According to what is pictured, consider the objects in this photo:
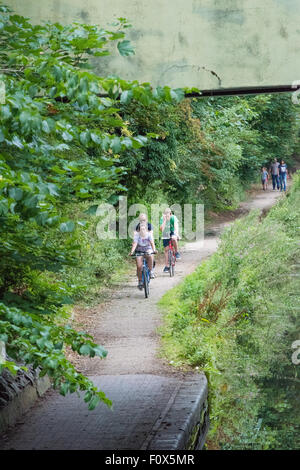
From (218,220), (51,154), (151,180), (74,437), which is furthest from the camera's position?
(218,220)

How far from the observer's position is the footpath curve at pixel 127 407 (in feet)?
25.6

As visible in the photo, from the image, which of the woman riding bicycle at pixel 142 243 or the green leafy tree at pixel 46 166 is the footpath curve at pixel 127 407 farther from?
the green leafy tree at pixel 46 166

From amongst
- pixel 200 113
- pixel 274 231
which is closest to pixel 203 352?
pixel 274 231

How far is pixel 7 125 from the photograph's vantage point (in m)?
4.32

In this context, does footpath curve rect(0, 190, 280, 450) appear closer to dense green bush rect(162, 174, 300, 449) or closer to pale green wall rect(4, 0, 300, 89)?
dense green bush rect(162, 174, 300, 449)

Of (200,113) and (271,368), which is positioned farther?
(200,113)

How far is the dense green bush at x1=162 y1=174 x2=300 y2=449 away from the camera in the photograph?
418 inches

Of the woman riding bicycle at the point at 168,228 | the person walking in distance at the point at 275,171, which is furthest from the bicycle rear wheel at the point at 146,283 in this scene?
the person walking in distance at the point at 275,171

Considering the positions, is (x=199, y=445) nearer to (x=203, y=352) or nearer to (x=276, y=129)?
(x=203, y=352)

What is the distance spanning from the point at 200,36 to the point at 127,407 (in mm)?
4777

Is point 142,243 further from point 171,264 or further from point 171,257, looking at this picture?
point 171,264

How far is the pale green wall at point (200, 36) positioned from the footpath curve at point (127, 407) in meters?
4.07

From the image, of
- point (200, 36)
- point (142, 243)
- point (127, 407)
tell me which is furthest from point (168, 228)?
point (200, 36)

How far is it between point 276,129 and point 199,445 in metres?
32.8
